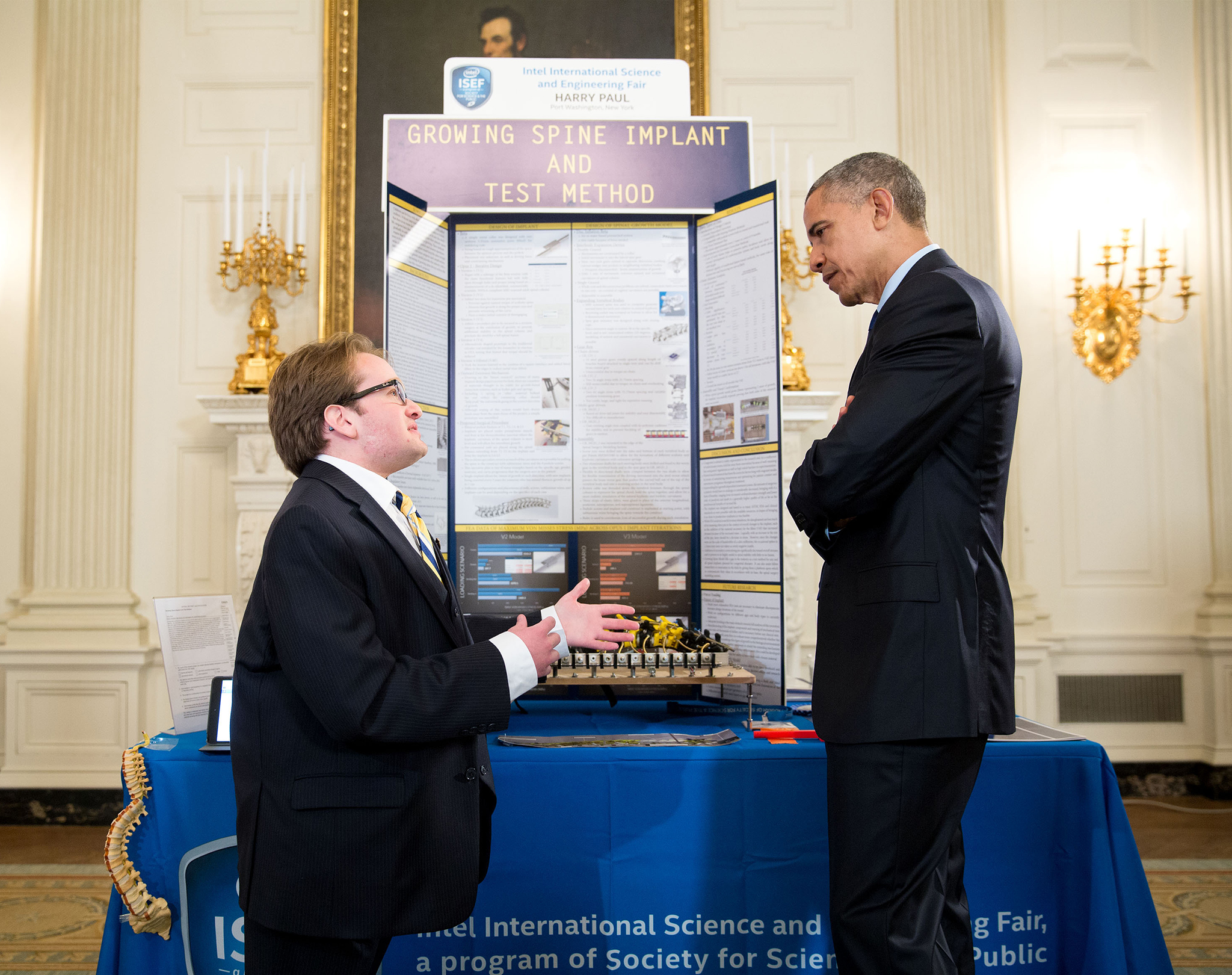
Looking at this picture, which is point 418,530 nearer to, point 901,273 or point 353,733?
point 353,733

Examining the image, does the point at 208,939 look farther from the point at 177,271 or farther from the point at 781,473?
the point at 177,271

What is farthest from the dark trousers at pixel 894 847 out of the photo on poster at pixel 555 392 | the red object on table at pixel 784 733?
the photo on poster at pixel 555 392

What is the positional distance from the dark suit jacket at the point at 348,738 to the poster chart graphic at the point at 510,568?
6.09 feet

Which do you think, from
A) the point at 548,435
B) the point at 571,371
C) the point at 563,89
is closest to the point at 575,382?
the point at 571,371

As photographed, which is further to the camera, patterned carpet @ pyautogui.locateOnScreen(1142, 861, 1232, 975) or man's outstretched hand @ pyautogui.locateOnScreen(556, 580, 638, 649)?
patterned carpet @ pyautogui.locateOnScreen(1142, 861, 1232, 975)

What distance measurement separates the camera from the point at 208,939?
213cm

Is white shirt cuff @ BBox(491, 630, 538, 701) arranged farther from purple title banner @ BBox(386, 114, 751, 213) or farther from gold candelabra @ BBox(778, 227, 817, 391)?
gold candelabra @ BBox(778, 227, 817, 391)

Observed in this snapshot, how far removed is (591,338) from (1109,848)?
91.2 inches

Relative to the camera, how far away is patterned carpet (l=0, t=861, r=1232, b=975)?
2.96m

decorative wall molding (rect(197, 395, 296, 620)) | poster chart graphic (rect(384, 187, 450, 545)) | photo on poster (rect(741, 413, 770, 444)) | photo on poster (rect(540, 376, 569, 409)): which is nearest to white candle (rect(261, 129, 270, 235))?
decorative wall molding (rect(197, 395, 296, 620))

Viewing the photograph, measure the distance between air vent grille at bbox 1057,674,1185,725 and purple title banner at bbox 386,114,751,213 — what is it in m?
3.47

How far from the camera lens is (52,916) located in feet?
11.0

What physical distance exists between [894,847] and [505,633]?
80 cm

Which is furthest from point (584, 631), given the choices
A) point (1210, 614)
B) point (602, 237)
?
point (1210, 614)
